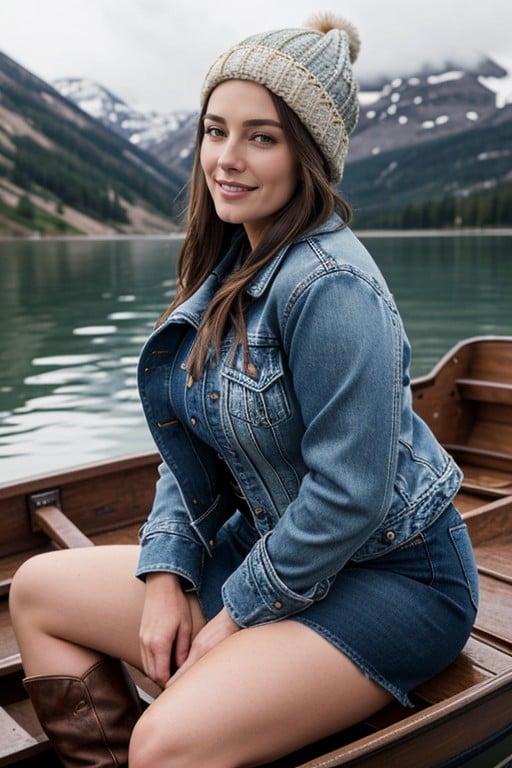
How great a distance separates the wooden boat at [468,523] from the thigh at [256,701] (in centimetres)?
10

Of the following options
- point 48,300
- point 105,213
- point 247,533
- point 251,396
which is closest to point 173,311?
point 251,396

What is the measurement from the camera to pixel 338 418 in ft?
5.73

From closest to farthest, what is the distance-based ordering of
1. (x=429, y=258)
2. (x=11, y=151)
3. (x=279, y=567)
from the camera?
1. (x=279, y=567)
2. (x=429, y=258)
3. (x=11, y=151)

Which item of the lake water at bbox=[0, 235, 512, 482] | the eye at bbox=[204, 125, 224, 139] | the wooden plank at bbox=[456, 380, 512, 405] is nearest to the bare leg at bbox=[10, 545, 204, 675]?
the eye at bbox=[204, 125, 224, 139]

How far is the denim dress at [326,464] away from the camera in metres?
1.76

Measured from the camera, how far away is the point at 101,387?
15711 mm

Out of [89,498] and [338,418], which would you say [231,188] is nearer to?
[338,418]

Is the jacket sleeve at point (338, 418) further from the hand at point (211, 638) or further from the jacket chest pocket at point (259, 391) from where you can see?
the hand at point (211, 638)

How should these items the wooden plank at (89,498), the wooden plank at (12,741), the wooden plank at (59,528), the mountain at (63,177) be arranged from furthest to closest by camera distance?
the mountain at (63,177) < the wooden plank at (89,498) < the wooden plank at (59,528) < the wooden plank at (12,741)

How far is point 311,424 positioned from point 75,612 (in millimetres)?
828

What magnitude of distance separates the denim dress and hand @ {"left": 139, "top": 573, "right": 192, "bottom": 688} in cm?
5

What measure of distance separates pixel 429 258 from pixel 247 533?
230 ft

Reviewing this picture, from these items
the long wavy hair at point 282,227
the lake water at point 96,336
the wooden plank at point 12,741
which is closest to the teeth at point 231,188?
the long wavy hair at point 282,227

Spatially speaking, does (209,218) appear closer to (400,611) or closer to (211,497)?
(211,497)
